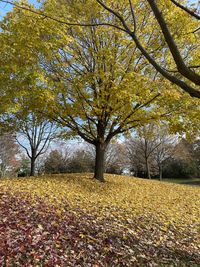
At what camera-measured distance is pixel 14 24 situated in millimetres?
8539

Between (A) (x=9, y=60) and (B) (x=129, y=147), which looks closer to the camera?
(A) (x=9, y=60)

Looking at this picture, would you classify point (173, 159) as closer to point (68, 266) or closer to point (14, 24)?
point (14, 24)

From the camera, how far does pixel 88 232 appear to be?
192 inches

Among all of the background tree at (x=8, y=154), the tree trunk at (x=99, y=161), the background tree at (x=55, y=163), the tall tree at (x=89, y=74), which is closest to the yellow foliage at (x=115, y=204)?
the tree trunk at (x=99, y=161)

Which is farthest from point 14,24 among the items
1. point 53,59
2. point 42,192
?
point 42,192

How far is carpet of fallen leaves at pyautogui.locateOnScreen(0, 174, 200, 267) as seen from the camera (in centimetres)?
391

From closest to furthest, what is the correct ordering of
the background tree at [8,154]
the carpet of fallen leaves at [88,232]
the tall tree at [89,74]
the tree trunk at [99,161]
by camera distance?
the carpet of fallen leaves at [88,232]
the tall tree at [89,74]
the tree trunk at [99,161]
the background tree at [8,154]

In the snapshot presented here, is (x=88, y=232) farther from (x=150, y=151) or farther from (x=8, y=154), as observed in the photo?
(x=8, y=154)

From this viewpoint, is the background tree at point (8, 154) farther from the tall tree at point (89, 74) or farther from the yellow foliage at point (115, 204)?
the yellow foliage at point (115, 204)

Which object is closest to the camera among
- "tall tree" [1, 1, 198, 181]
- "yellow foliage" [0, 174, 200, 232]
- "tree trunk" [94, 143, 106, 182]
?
"yellow foliage" [0, 174, 200, 232]

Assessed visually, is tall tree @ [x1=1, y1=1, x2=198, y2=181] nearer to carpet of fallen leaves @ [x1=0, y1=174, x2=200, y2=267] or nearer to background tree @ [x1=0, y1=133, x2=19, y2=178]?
carpet of fallen leaves @ [x1=0, y1=174, x2=200, y2=267]

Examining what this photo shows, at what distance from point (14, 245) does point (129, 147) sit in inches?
1236

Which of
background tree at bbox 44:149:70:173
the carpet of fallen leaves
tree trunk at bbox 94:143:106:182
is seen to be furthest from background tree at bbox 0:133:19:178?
the carpet of fallen leaves

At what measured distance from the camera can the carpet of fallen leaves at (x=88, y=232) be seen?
3906 mm
